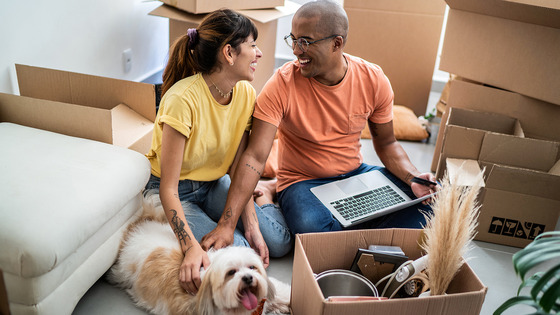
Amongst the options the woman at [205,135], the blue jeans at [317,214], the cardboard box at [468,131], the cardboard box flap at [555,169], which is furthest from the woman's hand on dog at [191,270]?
the cardboard box flap at [555,169]

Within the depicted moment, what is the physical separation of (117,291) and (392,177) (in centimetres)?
117

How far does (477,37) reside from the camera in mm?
2441

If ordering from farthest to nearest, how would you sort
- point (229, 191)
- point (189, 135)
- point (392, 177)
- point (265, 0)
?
point (265, 0) < point (392, 177) < point (229, 191) < point (189, 135)

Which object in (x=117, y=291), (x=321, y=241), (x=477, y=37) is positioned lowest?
(x=117, y=291)

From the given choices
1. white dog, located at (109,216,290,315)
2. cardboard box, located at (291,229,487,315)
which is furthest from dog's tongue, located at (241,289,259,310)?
cardboard box, located at (291,229,487,315)

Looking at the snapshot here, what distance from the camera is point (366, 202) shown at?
5.98 ft

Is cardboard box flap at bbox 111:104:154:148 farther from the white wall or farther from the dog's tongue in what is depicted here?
the dog's tongue

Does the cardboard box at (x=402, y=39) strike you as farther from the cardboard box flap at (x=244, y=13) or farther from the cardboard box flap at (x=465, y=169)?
the cardboard box flap at (x=465, y=169)

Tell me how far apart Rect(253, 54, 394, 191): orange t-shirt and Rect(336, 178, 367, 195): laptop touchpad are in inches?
2.7

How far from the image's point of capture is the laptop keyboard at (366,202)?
5.82 feet

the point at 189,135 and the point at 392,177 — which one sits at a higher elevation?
the point at 189,135

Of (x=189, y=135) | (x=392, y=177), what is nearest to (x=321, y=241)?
(x=189, y=135)

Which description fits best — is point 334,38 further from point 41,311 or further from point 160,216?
point 41,311

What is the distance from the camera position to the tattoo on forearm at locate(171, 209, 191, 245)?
149 cm
